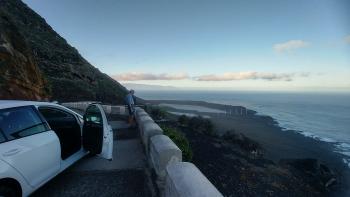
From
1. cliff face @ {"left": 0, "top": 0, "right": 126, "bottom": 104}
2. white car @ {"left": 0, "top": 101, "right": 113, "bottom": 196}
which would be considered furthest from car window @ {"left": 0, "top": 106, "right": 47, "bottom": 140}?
cliff face @ {"left": 0, "top": 0, "right": 126, "bottom": 104}

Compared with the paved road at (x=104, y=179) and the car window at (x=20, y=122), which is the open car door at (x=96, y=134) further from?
the car window at (x=20, y=122)

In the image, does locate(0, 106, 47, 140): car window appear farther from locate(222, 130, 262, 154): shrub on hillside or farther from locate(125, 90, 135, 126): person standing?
locate(222, 130, 262, 154): shrub on hillside

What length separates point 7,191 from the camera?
3.53 metres

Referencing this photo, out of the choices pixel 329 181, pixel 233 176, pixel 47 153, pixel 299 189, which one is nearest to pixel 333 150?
pixel 329 181

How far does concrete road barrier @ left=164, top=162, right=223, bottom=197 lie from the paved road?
1554 millimetres

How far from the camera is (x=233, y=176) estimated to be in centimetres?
1230

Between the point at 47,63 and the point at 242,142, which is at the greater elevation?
the point at 47,63

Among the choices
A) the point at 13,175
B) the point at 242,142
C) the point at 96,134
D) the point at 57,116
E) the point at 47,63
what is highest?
the point at 47,63

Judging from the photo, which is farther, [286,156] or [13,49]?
[286,156]

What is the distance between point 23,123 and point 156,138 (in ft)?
7.98

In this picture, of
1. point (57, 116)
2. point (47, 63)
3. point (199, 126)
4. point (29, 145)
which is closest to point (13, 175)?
point (29, 145)

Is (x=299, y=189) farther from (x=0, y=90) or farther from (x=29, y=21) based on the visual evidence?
(x=29, y=21)

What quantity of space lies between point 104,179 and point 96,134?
0.92 meters

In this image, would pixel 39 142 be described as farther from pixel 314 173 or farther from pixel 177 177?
pixel 314 173
